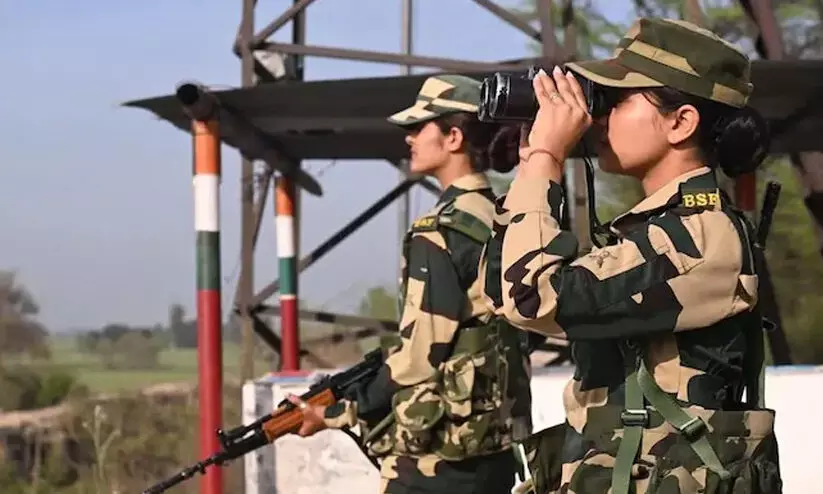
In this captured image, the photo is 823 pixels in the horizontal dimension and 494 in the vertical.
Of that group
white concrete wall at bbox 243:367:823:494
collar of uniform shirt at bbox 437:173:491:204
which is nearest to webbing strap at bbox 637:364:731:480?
collar of uniform shirt at bbox 437:173:491:204

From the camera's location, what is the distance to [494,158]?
2830 millimetres

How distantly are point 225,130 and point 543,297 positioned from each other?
334 centimetres

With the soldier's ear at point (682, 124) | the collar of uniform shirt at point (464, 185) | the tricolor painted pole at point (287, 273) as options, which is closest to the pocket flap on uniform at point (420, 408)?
the collar of uniform shirt at point (464, 185)

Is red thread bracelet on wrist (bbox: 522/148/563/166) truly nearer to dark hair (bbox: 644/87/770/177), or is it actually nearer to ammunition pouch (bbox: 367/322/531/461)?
dark hair (bbox: 644/87/770/177)

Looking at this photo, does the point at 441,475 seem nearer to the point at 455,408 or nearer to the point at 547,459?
the point at 455,408

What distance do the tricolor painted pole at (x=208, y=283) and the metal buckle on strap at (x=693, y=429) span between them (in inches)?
107

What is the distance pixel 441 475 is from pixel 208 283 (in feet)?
6.21

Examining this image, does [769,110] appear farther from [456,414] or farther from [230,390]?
[230,390]

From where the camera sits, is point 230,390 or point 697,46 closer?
point 697,46

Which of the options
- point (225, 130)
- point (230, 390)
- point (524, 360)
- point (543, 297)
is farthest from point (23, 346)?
point (543, 297)

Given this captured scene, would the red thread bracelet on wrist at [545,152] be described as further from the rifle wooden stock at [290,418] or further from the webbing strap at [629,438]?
the rifle wooden stock at [290,418]

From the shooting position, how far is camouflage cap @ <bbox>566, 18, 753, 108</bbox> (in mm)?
1806

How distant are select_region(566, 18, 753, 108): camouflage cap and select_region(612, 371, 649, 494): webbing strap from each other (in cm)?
46

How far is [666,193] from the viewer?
1.84m
